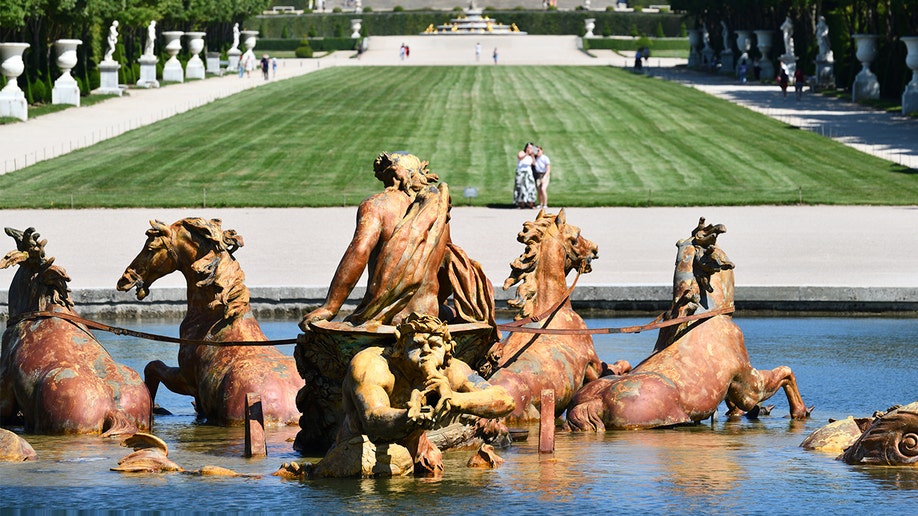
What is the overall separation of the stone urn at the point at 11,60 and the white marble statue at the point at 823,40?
1217 inches

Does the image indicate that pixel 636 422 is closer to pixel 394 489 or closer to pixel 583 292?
pixel 394 489

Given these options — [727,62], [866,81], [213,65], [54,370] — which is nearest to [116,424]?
[54,370]

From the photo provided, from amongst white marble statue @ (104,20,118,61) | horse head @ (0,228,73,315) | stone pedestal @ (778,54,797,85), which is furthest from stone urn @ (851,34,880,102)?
horse head @ (0,228,73,315)

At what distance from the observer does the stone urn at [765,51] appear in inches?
3014

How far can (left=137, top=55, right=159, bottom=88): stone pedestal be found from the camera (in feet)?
227

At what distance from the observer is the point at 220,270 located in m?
12.4

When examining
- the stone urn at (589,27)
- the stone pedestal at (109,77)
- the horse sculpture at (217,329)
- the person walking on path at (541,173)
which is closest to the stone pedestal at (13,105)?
the stone pedestal at (109,77)

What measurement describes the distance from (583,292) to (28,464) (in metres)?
9.60

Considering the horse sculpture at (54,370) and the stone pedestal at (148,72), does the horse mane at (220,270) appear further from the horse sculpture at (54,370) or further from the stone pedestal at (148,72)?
the stone pedestal at (148,72)

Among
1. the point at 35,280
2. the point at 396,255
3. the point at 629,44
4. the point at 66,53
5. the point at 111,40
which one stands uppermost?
the point at 396,255

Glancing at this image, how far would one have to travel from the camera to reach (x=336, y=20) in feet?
376

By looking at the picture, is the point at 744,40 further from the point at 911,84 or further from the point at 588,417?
the point at 588,417

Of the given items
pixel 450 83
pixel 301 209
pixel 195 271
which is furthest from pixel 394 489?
pixel 450 83

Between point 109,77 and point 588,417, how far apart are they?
54872 mm
